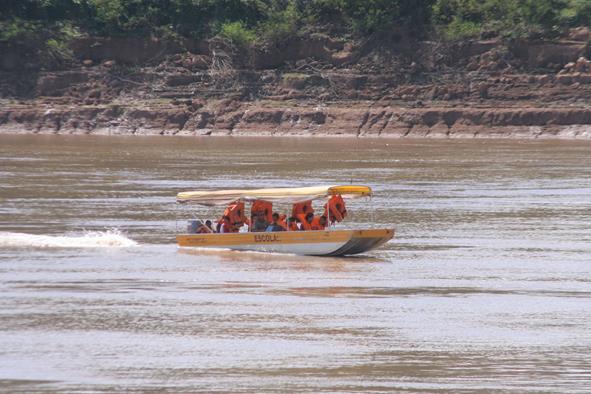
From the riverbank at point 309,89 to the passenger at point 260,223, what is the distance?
47.3m

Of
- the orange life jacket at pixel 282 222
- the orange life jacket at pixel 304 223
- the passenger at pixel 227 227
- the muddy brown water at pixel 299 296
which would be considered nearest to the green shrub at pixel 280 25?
the muddy brown water at pixel 299 296

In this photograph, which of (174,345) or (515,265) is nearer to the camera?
(174,345)

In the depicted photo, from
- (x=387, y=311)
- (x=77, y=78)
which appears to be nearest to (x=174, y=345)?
(x=387, y=311)

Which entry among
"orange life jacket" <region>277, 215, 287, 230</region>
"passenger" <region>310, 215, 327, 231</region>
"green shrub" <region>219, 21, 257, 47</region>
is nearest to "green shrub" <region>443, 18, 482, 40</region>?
"green shrub" <region>219, 21, 257, 47</region>

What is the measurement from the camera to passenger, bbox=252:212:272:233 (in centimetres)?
3362

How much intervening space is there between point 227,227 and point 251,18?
197ft

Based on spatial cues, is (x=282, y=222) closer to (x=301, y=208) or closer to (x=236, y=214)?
(x=301, y=208)

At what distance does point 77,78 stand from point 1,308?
213ft

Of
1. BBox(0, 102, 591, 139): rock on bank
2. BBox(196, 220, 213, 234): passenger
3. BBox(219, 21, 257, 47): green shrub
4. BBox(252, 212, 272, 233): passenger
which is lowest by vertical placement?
BBox(0, 102, 591, 139): rock on bank

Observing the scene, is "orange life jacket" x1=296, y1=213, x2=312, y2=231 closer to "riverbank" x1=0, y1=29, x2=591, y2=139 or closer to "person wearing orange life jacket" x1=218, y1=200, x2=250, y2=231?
"person wearing orange life jacket" x1=218, y1=200, x2=250, y2=231

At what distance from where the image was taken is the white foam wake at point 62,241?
3309cm

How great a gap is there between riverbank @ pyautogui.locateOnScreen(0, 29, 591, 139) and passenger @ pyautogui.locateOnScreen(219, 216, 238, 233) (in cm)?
4697

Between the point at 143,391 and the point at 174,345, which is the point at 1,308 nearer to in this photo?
the point at 174,345

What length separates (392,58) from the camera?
87.9 metres
